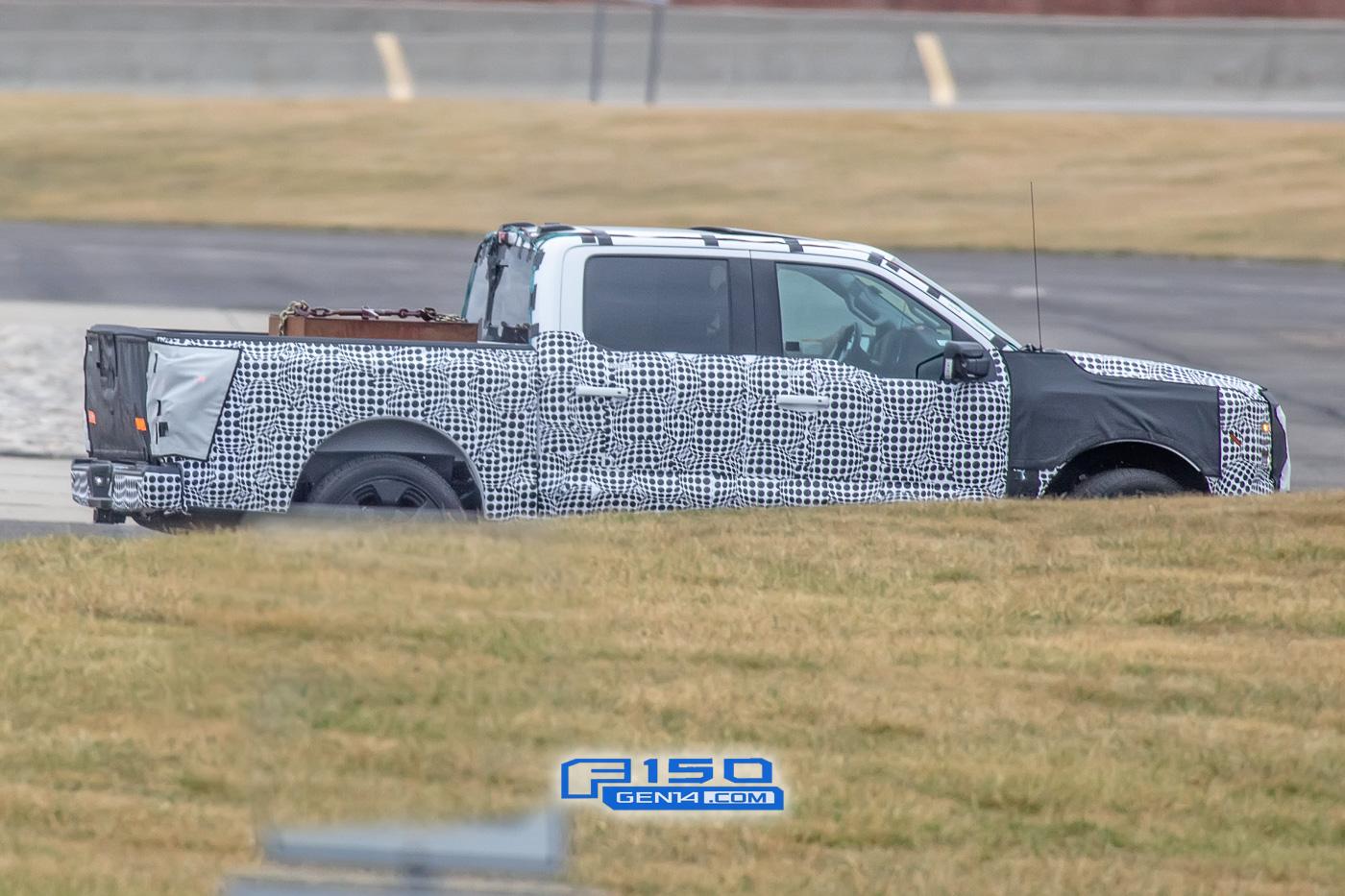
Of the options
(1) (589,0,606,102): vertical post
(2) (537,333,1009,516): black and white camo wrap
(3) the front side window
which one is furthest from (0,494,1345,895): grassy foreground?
(1) (589,0,606,102): vertical post

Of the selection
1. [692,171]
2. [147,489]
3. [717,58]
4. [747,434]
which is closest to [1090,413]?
[747,434]

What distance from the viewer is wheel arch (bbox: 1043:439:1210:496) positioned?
9.61m

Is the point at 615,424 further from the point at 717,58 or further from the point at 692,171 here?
the point at 717,58

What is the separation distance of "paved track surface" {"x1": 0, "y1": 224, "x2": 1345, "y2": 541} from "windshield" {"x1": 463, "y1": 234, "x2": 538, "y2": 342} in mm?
6076

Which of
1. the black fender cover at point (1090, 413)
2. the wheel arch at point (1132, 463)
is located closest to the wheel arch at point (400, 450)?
the black fender cover at point (1090, 413)

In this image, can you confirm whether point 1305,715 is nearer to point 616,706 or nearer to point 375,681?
point 616,706

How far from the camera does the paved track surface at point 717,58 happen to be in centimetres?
4178

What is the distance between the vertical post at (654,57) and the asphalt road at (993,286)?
1107 cm

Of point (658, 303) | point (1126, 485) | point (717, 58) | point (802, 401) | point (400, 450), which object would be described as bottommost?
point (1126, 485)

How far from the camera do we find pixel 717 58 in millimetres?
42156

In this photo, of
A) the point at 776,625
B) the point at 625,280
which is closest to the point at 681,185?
the point at 625,280

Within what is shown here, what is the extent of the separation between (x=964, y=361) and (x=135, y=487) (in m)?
3.97

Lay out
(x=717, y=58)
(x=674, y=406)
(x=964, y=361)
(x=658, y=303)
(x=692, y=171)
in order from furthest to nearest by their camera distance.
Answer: (x=717, y=58) < (x=692, y=171) < (x=658, y=303) < (x=964, y=361) < (x=674, y=406)

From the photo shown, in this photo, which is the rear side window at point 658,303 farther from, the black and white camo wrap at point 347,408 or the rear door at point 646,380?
the black and white camo wrap at point 347,408
